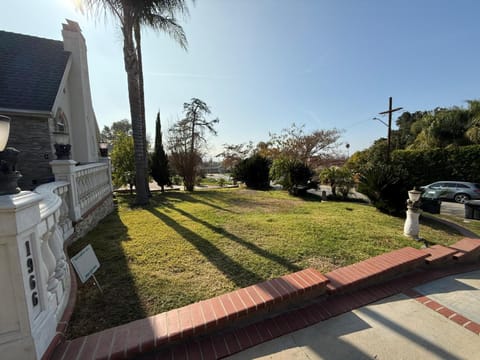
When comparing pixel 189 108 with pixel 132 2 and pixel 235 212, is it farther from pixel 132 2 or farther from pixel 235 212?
pixel 235 212

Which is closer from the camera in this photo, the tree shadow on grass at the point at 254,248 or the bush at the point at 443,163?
the tree shadow on grass at the point at 254,248

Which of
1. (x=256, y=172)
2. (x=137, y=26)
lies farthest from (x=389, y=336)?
(x=256, y=172)

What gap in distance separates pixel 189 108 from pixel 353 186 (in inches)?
625

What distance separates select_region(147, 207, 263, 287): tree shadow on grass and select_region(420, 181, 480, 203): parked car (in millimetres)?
11955

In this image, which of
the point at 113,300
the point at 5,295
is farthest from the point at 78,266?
the point at 5,295

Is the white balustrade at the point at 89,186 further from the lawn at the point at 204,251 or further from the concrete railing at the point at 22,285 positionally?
the concrete railing at the point at 22,285

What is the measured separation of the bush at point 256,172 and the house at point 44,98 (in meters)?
8.69

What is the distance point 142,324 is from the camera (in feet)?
6.06

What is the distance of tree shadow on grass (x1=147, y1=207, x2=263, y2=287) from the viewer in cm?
268

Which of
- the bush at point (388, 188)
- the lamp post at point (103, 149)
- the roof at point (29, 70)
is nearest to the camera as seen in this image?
the bush at point (388, 188)

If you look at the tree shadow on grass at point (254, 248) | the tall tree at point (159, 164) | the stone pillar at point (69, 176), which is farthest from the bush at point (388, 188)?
the tall tree at point (159, 164)

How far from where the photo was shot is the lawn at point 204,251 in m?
2.27

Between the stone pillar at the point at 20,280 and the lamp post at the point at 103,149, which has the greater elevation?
the lamp post at the point at 103,149

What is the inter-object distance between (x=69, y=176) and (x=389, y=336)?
16.5ft
